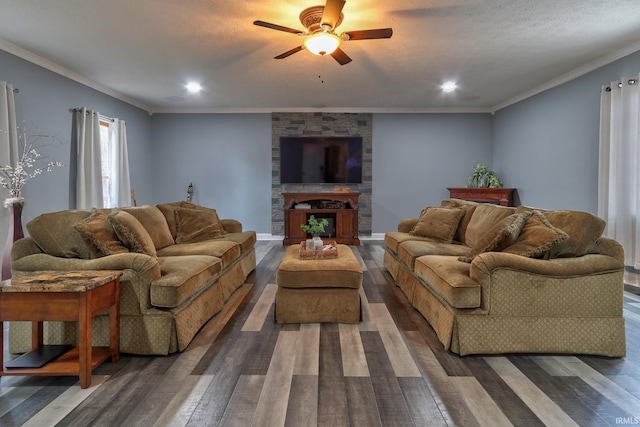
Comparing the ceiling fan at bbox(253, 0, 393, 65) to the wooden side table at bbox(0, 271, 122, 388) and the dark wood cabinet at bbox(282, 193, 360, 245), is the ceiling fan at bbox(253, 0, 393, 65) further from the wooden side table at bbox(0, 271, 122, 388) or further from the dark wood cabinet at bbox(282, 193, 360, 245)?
the dark wood cabinet at bbox(282, 193, 360, 245)

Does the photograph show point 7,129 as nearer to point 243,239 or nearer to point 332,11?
point 243,239

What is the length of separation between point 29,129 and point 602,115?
7376 millimetres

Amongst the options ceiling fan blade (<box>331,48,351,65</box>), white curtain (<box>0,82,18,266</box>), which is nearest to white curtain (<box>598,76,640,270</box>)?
ceiling fan blade (<box>331,48,351,65</box>)

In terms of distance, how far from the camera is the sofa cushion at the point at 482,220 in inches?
126

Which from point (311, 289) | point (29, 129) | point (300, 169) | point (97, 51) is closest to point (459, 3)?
point (311, 289)

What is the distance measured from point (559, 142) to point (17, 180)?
23.2 ft

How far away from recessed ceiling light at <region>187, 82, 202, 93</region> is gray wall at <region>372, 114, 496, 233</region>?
11.7ft

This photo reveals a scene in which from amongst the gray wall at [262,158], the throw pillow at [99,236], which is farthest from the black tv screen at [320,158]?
the throw pillow at [99,236]

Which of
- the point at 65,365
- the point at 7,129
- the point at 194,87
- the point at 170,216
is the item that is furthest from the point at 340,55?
the point at 7,129

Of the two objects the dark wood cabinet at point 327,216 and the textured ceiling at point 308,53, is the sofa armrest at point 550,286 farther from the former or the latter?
the dark wood cabinet at point 327,216

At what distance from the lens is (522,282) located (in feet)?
7.17

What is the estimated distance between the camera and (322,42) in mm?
3027

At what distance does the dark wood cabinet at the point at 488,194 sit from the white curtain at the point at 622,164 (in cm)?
201

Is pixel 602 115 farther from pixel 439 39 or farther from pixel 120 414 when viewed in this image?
pixel 120 414
